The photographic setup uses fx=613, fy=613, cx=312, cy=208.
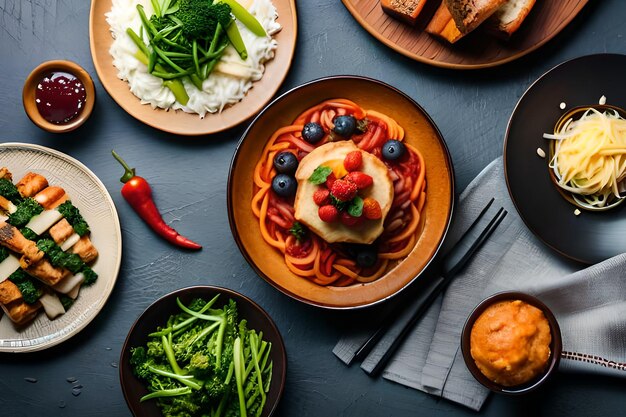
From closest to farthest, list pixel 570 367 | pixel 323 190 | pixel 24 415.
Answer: pixel 323 190
pixel 570 367
pixel 24 415

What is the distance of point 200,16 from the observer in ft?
13.5

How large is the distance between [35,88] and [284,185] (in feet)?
6.15

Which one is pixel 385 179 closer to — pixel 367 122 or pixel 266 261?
pixel 367 122

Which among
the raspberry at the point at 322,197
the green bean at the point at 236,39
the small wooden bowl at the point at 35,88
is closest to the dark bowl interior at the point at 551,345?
the raspberry at the point at 322,197

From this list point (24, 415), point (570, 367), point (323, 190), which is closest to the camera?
point (323, 190)

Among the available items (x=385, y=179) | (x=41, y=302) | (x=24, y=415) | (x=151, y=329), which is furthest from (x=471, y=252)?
(x=24, y=415)

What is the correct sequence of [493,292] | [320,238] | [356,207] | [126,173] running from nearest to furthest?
[356,207] → [320,238] → [493,292] → [126,173]

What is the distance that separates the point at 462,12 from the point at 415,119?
73 cm

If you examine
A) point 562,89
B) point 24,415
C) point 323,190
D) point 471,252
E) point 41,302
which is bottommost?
point 24,415

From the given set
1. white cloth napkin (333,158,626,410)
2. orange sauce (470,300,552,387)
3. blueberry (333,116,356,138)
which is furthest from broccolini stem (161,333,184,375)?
orange sauce (470,300,552,387)

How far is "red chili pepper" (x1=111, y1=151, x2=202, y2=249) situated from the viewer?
425 centimetres

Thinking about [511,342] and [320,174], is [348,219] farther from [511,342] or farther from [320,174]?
[511,342]

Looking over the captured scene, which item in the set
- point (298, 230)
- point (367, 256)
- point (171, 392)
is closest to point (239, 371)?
point (171, 392)

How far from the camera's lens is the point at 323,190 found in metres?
3.82
